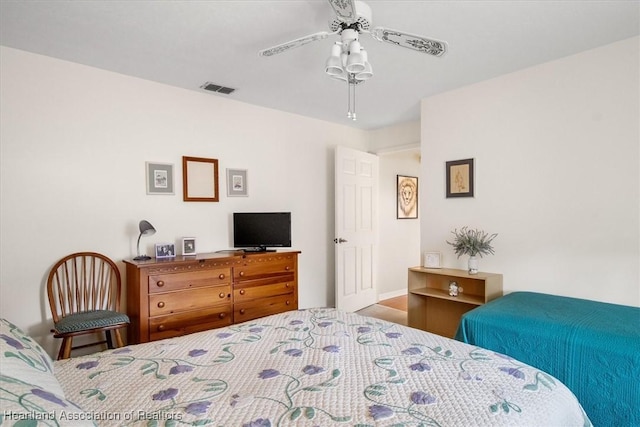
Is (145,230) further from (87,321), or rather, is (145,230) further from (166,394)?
(166,394)

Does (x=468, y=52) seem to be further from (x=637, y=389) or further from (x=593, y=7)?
(x=637, y=389)

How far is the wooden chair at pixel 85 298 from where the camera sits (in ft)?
7.68

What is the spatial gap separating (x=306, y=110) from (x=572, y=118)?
2.53 metres

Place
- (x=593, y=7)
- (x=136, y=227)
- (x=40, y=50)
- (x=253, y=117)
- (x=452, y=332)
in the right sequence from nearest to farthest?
(x=593, y=7), (x=40, y=50), (x=136, y=227), (x=452, y=332), (x=253, y=117)

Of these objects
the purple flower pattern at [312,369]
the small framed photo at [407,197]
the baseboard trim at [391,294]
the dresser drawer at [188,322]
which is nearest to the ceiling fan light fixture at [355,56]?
the purple flower pattern at [312,369]

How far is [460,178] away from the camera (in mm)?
3332

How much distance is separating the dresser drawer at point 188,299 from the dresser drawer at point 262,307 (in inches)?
6.2

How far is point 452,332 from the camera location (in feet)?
10.9

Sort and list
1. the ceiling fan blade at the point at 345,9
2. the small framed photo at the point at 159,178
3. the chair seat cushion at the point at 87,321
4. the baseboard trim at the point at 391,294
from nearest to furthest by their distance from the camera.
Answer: the ceiling fan blade at the point at 345,9 → the chair seat cushion at the point at 87,321 → the small framed photo at the point at 159,178 → the baseboard trim at the point at 391,294

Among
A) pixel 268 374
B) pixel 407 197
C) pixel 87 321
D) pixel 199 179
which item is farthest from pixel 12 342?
pixel 407 197

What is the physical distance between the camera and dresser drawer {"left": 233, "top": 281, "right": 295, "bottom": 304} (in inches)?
123

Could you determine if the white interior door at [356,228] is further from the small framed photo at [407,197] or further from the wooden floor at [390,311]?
the small framed photo at [407,197]

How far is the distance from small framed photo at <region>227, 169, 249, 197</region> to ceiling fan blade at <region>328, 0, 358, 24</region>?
7.00ft

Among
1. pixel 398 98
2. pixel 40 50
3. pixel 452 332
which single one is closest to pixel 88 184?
pixel 40 50
